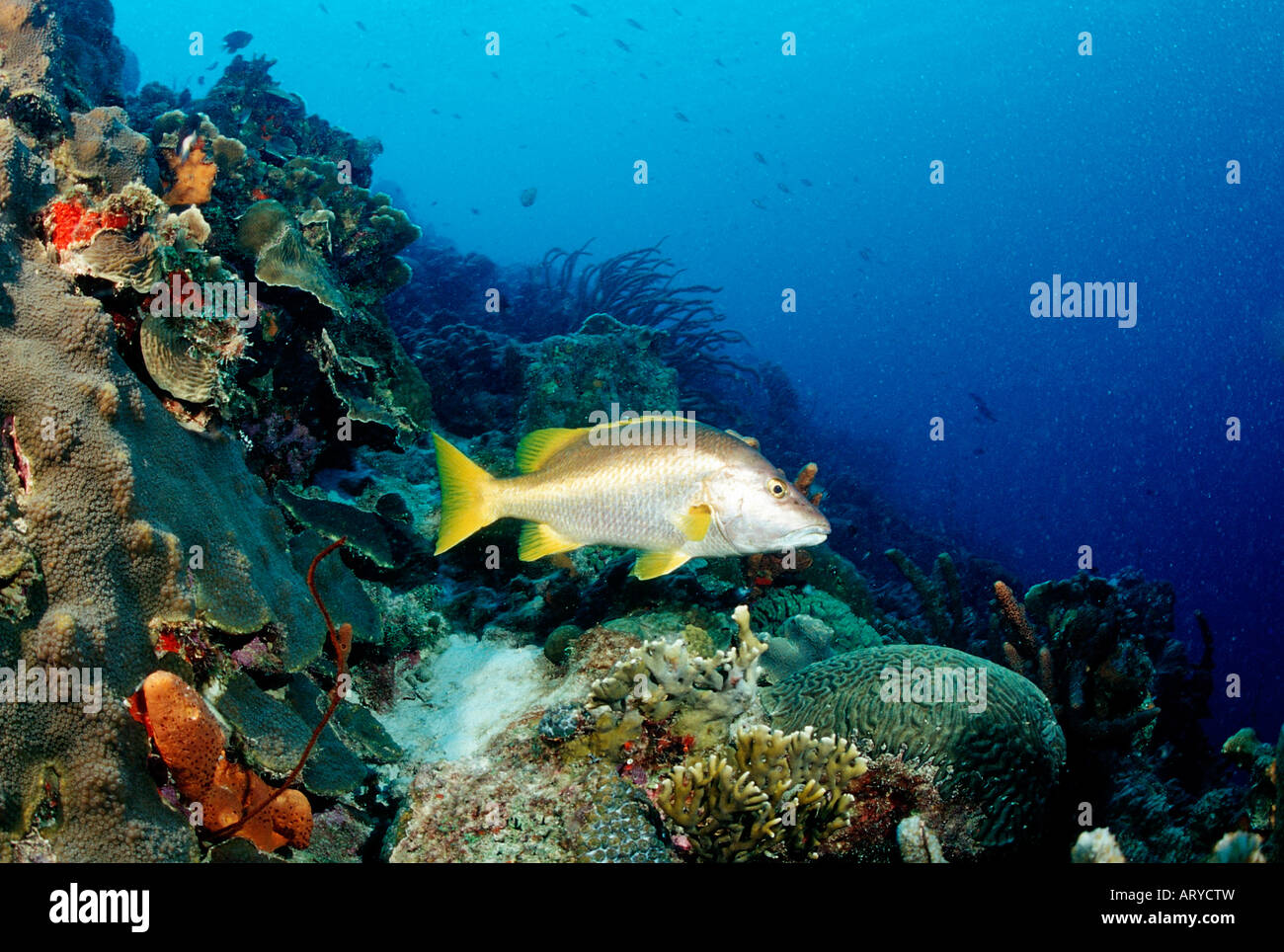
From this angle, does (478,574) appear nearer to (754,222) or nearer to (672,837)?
(672,837)

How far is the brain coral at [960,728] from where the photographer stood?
113 inches

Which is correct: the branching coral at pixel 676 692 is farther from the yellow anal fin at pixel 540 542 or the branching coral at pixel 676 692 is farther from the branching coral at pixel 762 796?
the yellow anal fin at pixel 540 542

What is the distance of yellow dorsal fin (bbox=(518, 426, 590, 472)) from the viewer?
319cm

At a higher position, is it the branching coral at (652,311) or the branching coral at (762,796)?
the branching coral at (652,311)

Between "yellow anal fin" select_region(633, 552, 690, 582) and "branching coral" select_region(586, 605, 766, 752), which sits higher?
"yellow anal fin" select_region(633, 552, 690, 582)

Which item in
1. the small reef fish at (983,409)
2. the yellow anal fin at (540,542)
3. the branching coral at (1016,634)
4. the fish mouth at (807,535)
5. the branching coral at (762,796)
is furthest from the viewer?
the small reef fish at (983,409)

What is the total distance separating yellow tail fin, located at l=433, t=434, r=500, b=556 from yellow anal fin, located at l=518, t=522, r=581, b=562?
191 millimetres

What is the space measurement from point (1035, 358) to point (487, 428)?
11951 cm

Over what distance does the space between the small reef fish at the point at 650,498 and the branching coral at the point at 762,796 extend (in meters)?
0.87

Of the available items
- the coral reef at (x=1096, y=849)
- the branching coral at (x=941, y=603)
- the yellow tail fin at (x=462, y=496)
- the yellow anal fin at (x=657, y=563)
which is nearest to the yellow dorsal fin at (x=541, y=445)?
the yellow tail fin at (x=462, y=496)

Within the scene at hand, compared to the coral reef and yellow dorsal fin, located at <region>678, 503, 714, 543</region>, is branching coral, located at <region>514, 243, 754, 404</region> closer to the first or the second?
yellow dorsal fin, located at <region>678, 503, 714, 543</region>

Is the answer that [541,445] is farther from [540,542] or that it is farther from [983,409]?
[983,409]

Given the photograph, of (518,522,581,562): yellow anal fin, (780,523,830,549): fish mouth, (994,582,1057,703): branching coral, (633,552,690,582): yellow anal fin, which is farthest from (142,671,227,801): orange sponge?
(994,582,1057,703): branching coral

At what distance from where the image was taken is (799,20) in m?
92.8
